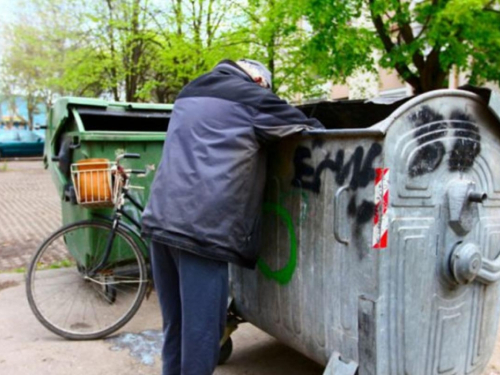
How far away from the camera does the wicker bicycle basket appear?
3912 millimetres

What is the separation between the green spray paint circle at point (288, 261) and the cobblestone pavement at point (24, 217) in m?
4.11

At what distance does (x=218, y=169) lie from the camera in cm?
245

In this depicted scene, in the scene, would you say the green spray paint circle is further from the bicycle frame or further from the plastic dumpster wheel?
the bicycle frame

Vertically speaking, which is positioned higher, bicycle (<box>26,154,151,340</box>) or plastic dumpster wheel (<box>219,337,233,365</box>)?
bicycle (<box>26,154,151,340</box>)

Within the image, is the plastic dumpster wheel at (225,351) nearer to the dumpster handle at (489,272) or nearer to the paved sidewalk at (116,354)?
the paved sidewalk at (116,354)

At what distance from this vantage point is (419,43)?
28.1 ft

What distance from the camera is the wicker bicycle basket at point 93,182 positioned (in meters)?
3.91

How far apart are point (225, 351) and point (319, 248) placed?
4.51 ft

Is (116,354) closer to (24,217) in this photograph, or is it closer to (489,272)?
(489,272)

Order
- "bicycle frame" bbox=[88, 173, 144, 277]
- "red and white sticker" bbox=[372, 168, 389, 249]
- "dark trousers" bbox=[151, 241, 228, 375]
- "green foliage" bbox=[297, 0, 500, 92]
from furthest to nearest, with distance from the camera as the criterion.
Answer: "green foliage" bbox=[297, 0, 500, 92] → "bicycle frame" bbox=[88, 173, 144, 277] → "dark trousers" bbox=[151, 241, 228, 375] → "red and white sticker" bbox=[372, 168, 389, 249]

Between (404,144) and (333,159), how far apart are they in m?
0.35

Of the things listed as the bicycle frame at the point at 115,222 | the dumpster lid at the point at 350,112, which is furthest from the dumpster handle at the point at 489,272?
the bicycle frame at the point at 115,222

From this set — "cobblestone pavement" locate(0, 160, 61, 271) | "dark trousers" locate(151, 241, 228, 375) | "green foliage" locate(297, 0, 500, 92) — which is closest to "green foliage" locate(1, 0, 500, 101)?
"green foliage" locate(297, 0, 500, 92)

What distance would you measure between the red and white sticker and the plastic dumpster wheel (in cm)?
167
